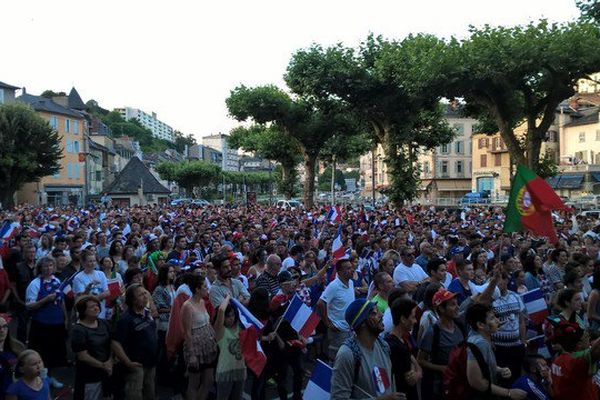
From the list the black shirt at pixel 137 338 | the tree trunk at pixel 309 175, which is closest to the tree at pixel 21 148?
the tree trunk at pixel 309 175

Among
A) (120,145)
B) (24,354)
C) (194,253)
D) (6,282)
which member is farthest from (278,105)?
(120,145)

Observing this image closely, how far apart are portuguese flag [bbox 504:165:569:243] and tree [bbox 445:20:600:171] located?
17189mm

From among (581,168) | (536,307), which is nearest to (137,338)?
(536,307)

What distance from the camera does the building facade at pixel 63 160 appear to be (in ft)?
215

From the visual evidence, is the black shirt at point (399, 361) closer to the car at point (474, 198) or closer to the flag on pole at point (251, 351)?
the flag on pole at point (251, 351)

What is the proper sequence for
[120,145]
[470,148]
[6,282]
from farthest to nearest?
[120,145]
[470,148]
[6,282]

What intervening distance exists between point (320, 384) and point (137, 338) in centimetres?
226

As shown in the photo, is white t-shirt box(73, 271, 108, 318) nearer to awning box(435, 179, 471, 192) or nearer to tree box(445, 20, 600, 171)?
tree box(445, 20, 600, 171)

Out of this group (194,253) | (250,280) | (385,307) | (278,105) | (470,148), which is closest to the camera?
(385,307)

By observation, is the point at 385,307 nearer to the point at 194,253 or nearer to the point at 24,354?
the point at 24,354

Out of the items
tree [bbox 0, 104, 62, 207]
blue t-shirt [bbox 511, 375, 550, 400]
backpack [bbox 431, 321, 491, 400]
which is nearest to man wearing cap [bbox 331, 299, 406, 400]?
backpack [bbox 431, 321, 491, 400]

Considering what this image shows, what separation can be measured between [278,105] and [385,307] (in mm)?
32236

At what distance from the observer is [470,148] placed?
8425 centimetres

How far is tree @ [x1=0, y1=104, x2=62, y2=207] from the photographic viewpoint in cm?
4866
